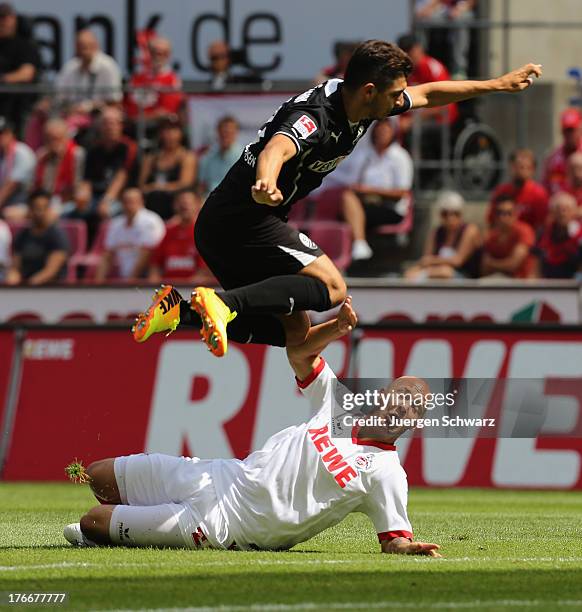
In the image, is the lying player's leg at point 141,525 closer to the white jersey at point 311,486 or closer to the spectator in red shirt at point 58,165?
the white jersey at point 311,486

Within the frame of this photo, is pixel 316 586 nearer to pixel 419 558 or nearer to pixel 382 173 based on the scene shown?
pixel 419 558

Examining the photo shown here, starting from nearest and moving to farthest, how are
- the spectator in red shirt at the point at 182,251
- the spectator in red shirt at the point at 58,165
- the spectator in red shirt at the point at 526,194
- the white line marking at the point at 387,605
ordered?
the white line marking at the point at 387,605, the spectator in red shirt at the point at 182,251, the spectator in red shirt at the point at 526,194, the spectator in red shirt at the point at 58,165

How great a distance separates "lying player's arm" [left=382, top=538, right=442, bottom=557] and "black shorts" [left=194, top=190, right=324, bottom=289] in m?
2.00

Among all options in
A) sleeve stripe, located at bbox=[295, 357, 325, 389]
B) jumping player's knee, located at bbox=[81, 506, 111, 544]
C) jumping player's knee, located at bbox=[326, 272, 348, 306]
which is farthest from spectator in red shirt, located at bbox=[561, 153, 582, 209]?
jumping player's knee, located at bbox=[81, 506, 111, 544]

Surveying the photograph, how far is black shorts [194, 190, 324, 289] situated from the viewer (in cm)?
881

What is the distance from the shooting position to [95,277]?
1800cm

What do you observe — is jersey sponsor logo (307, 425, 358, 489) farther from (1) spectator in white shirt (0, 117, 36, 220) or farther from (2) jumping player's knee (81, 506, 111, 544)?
(1) spectator in white shirt (0, 117, 36, 220)

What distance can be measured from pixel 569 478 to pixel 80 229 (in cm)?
709

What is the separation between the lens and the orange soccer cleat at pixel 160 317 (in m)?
→ 8.63

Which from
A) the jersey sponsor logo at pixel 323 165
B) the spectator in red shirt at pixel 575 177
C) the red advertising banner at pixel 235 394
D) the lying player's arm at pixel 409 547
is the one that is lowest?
the red advertising banner at pixel 235 394

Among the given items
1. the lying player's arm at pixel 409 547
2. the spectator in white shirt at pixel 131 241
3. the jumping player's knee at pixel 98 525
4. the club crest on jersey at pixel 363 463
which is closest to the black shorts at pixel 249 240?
the club crest on jersey at pixel 363 463

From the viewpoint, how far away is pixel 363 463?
7512 millimetres

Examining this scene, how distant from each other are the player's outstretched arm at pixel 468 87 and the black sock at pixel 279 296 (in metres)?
1.34

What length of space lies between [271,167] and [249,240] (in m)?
0.98
